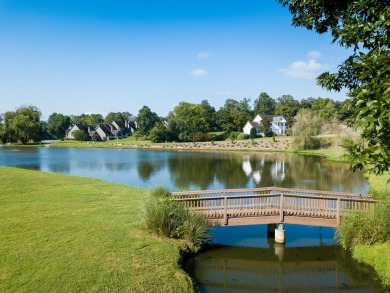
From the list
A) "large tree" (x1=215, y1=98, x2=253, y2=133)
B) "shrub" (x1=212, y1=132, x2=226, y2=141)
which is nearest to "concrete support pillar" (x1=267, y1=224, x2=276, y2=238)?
"shrub" (x1=212, y1=132, x2=226, y2=141)

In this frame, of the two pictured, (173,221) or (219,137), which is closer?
(173,221)

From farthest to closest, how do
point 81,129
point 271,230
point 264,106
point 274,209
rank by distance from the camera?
1. point 264,106
2. point 81,129
3. point 271,230
4. point 274,209

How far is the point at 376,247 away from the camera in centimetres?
1156

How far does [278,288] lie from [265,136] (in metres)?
90.0

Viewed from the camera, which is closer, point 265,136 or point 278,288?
point 278,288

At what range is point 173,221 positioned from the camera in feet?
41.4

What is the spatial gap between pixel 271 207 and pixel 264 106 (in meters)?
127

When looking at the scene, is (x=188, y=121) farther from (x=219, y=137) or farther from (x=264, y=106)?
(x=264, y=106)

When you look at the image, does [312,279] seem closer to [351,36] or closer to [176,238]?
[176,238]

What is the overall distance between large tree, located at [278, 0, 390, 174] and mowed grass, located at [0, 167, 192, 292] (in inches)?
249

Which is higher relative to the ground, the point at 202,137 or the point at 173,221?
the point at 202,137

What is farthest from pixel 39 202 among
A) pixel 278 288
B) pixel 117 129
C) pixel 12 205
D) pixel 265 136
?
pixel 117 129

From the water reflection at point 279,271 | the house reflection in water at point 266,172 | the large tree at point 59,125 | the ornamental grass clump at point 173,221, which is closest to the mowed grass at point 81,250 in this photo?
the ornamental grass clump at point 173,221

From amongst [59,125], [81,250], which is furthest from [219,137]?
[81,250]
